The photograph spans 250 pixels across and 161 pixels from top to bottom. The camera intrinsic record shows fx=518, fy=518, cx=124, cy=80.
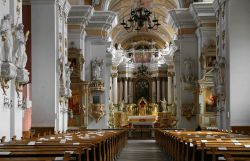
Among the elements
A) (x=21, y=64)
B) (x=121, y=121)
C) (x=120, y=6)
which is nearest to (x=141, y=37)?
(x=121, y=121)

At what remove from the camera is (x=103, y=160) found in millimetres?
10383

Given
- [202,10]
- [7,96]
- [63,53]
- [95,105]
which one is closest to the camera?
[7,96]

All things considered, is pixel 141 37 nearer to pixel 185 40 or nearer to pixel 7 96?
pixel 185 40

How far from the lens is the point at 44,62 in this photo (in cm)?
1580

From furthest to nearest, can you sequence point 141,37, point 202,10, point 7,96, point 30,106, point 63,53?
point 141,37
point 202,10
point 63,53
point 30,106
point 7,96

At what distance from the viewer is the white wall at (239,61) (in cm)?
1498

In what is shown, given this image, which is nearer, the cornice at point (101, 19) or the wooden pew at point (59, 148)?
the wooden pew at point (59, 148)

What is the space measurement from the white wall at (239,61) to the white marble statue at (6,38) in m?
7.01

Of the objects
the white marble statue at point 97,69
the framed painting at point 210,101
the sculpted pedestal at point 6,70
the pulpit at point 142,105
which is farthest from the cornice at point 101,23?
the pulpit at point 142,105

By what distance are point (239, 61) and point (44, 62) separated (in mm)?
5831

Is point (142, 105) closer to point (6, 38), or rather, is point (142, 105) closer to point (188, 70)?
point (188, 70)

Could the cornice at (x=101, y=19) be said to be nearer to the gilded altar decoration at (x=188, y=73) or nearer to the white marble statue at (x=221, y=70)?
the gilded altar decoration at (x=188, y=73)

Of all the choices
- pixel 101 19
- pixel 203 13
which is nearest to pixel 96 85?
pixel 101 19

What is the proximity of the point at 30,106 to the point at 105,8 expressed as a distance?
11.4 m
